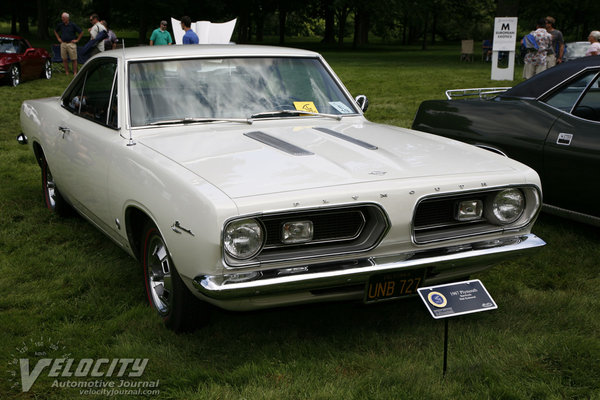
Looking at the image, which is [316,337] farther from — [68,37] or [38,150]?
[68,37]

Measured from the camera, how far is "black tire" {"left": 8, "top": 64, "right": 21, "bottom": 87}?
16219 millimetres

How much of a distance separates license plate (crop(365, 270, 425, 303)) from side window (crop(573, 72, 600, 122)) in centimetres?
266

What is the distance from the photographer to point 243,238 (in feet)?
10.1

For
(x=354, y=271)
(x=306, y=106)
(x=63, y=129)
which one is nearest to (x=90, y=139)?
(x=63, y=129)

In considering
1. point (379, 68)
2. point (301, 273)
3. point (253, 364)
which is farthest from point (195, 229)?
point (379, 68)

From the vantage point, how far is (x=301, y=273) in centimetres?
314

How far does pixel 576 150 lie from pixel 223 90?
266 cm

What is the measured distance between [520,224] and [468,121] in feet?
8.29

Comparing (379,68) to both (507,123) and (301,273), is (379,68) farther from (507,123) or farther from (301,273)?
(301,273)

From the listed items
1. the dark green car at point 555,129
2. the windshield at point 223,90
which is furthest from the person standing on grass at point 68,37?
the windshield at point 223,90

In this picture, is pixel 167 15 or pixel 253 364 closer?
pixel 253 364

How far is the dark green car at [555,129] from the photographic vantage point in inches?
199

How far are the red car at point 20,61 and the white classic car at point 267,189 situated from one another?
41.5ft

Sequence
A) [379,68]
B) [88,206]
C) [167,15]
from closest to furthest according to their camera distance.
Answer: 1. [88,206]
2. [379,68]
3. [167,15]
